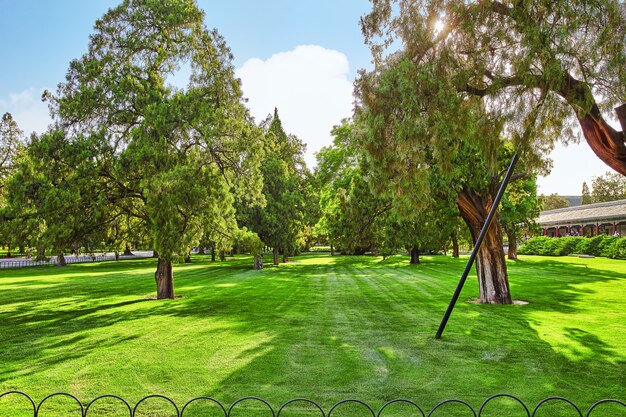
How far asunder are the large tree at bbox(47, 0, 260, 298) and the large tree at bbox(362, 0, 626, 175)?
9059 millimetres

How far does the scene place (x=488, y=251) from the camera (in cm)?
1759

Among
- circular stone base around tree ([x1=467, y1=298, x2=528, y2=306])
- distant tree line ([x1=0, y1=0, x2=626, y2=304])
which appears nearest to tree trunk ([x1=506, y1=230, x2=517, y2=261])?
distant tree line ([x1=0, y1=0, x2=626, y2=304])

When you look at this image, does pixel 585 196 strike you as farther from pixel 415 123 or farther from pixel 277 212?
pixel 415 123

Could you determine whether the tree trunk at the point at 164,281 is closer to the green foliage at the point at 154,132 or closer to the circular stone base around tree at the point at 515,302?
the green foliage at the point at 154,132

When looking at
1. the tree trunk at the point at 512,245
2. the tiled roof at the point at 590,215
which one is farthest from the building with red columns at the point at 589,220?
the tree trunk at the point at 512,245

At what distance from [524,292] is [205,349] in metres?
16.7

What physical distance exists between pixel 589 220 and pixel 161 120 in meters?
54.2

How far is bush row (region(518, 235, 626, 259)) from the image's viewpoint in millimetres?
42037

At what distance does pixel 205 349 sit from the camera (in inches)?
435

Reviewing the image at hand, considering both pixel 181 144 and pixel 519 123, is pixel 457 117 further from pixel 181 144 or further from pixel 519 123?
pixel 181 144

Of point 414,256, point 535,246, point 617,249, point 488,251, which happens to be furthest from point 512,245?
point 488,251

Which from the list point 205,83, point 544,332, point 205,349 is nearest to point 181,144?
point 205,83

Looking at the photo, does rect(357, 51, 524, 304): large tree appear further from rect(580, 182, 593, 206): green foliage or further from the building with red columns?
rect(580, 182, 593, 206): green foliage

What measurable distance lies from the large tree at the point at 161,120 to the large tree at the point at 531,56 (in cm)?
906
